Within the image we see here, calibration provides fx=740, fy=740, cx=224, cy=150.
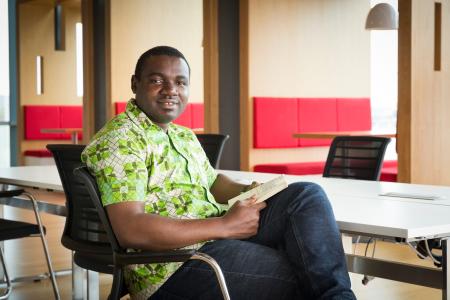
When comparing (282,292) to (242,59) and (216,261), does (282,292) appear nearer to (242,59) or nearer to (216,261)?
(216,261)

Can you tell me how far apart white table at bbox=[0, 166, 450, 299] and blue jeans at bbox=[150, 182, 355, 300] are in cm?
14

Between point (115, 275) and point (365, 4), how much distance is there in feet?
21.8

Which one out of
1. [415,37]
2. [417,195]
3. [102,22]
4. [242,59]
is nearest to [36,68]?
[102,22]

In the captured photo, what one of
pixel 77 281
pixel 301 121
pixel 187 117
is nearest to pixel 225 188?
pixel 77 281

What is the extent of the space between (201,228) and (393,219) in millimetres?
568

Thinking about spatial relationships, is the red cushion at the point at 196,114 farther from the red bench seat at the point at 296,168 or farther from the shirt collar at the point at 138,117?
the shirt collar at the point at 138,117

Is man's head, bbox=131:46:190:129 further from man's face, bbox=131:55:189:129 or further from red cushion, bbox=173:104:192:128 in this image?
red cushion, bbox=173:104:192:128

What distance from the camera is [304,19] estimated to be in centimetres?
761

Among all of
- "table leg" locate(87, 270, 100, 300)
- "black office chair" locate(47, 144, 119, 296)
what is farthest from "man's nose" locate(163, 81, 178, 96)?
"table leg" locate(87, 270, 100, 300)

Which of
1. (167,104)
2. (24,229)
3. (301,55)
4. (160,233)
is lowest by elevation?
(24,229)

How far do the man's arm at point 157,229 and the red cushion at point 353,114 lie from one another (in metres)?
5.95

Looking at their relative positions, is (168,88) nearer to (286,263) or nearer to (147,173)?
(147,173)

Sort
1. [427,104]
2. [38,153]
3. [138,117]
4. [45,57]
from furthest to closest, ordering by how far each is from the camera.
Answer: [45,57]
[38,153]
[427,104]
[138,117]

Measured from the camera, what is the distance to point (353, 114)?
8055 mm
